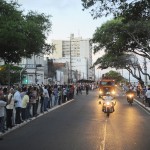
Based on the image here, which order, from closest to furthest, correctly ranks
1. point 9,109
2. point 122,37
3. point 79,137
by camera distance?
1. point 79,137
2. point 9,109
3. point 122,37

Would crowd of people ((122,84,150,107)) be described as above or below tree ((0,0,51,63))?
below

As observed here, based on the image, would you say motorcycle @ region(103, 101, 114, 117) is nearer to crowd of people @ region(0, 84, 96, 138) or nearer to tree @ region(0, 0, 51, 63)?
crowd of people @ region(0, 84, 96, 138)

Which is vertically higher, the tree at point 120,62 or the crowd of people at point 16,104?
the tree at point 120,62

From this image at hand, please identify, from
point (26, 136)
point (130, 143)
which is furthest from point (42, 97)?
point (130, 143)

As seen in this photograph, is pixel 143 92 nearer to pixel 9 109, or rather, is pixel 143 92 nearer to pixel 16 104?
pixel 16 104

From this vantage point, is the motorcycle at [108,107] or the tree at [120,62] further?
the tree at [120,62]

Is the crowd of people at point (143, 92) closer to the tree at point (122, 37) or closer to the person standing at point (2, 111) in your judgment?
the tree at point (122, 37)

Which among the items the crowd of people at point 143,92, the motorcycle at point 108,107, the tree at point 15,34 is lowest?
the motorcycle at point 108,107

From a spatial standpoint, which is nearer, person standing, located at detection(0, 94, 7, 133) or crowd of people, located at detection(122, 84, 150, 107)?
person standing, located at detection(0, 94, 7, 133)

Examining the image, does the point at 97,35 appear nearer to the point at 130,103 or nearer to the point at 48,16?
the point at 130,103

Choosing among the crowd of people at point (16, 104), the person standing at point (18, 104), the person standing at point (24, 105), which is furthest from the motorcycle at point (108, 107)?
the person standing at point (18, 104)

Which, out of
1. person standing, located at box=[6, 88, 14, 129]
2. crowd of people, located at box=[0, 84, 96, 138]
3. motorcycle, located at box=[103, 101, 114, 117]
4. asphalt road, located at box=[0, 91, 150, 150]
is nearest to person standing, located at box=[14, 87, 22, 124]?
crowd of people, located at box=[0, 84, 96, 138]

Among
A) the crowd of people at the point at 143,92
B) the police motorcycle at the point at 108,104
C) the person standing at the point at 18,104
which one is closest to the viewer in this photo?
the person standing at the point at 18,104

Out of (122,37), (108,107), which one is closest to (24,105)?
(108,107)
